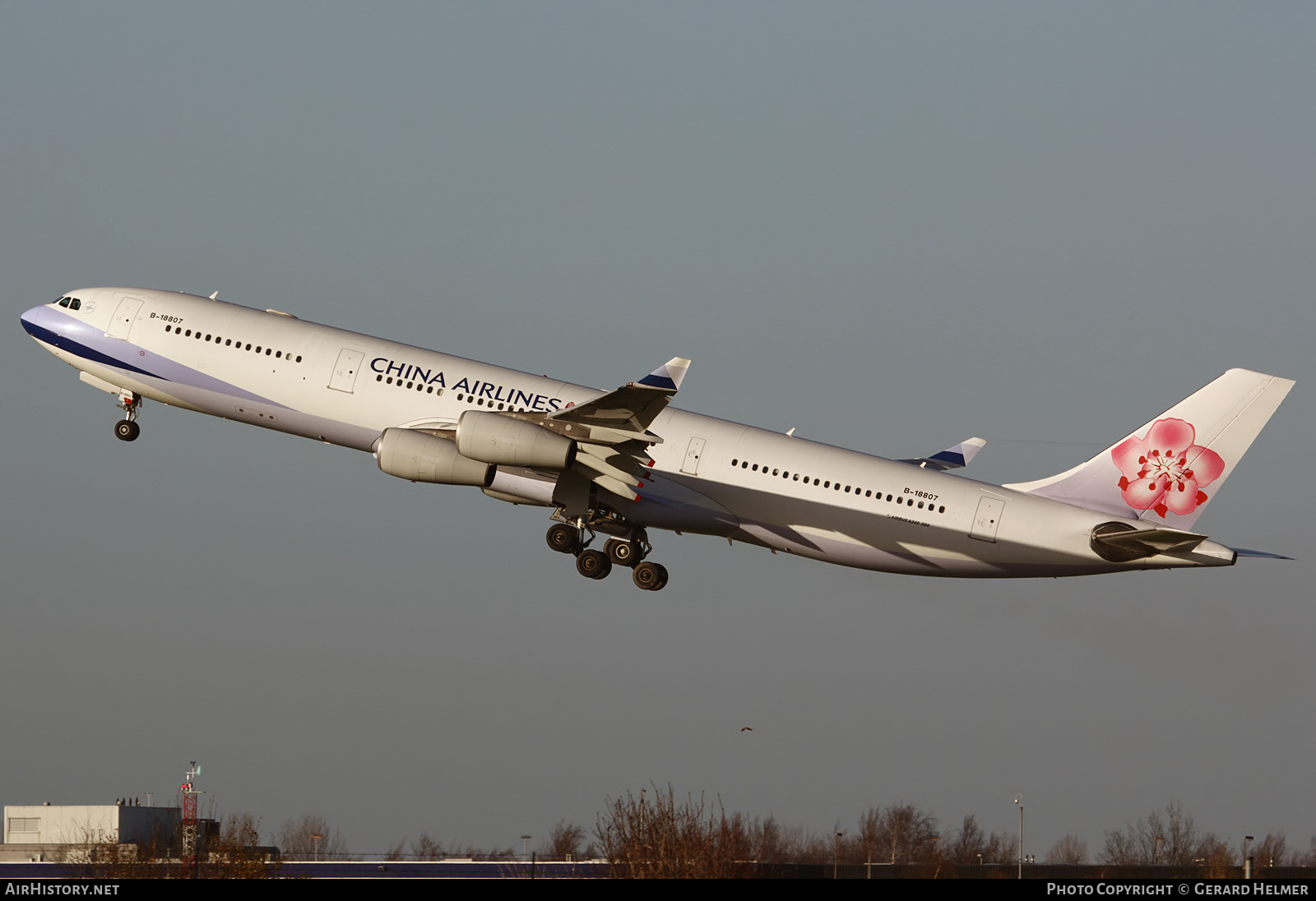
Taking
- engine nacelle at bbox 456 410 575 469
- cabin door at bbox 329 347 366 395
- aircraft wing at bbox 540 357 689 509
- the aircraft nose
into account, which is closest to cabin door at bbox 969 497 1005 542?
aircraft wing at bbox 540 357 689 509

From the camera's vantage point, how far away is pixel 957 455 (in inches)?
2191

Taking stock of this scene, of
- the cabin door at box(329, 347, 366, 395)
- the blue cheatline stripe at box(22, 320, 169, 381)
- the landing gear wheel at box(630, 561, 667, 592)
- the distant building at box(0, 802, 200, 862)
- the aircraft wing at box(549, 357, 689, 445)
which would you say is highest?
the blue cheatline stripe at box(22, 320, 169, 381)

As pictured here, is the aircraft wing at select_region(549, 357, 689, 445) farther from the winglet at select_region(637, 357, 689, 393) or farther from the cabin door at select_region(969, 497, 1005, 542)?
the cabin door at select_region(969, 497, 1005, 542)

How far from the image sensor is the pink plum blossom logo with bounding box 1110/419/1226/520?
4819cm

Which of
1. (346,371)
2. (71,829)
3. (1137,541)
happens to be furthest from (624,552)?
(71,829)

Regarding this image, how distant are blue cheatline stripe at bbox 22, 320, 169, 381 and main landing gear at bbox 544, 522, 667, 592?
12.8m
